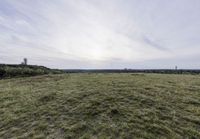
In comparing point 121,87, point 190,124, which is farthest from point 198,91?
point 190,124

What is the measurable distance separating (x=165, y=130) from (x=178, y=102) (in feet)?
9.30

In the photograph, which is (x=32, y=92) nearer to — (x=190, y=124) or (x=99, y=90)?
(x=99, y=90)

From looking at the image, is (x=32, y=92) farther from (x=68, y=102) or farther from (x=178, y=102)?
(x=178, y=102)

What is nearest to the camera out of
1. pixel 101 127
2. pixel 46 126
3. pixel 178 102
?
pixel 101 127

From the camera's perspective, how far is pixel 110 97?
29.3 feet

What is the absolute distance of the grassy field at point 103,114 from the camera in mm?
6168

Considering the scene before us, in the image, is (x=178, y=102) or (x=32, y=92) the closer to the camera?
(x=178, y=102)

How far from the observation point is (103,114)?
23.8ft

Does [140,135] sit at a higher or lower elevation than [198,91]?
lower

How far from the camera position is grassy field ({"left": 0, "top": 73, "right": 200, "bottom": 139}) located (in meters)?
6.17

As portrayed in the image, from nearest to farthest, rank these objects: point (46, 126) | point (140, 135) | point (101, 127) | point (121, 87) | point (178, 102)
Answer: point (140, 135)
point (101, 127)
point (46, 126)
point (178, 102)
point (121, 87)

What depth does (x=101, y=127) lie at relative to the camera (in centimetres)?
631

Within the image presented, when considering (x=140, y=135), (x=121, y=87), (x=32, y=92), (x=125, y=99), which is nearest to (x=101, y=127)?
(x=140, y=135)

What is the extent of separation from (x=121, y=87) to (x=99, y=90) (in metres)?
1.29
